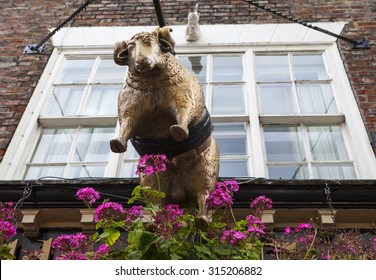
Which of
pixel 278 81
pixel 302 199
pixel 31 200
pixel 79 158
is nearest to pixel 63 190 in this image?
pixel 31 200

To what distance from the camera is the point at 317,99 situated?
17.7 feet

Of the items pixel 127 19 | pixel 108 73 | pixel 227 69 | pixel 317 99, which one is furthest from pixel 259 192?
pixel 127 19

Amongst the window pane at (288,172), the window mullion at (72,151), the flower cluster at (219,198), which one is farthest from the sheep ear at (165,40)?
the window mullion at (72,151)

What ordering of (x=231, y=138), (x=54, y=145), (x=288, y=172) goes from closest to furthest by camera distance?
1. (x=288, y=172)
2. (x=231, y=138)
3. (x=54, y=145)

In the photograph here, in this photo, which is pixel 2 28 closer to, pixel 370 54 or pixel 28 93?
pixel 28 93

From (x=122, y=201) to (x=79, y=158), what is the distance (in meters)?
1.35

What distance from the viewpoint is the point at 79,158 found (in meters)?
4.91

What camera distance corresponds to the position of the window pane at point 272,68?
5.73m

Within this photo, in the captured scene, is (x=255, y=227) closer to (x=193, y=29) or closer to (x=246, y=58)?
(x=246, y=58)

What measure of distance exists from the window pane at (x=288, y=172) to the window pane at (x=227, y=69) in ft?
4.98

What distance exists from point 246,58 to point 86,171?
2.49m

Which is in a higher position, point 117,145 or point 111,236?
point 117,145

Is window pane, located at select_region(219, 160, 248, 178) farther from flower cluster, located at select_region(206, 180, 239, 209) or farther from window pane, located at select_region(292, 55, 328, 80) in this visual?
flower cluster, located at select_region(206, 180, 239, 209)

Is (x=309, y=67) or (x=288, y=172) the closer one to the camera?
(x=288, y=172)
